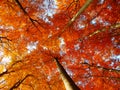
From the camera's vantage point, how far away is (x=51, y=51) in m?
11.2

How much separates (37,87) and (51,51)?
272 centimetres

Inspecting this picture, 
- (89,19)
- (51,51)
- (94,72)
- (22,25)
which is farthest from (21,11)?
(94,72)

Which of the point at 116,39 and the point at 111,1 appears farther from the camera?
the point at 116,39

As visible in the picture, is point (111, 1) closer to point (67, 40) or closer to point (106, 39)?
point (106, 39)

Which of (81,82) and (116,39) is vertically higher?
(116,39)

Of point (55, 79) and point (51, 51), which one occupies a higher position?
point (51, 51)

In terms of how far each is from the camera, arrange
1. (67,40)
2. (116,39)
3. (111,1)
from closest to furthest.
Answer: (111,1) < (116,39) < (67,40)

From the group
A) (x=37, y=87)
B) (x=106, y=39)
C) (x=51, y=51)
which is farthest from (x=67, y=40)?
(x=37, y=87)

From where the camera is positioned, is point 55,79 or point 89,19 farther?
point 55,79

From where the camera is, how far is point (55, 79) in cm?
1328

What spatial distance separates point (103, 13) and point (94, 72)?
335 cm

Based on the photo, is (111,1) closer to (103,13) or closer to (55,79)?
(103,13)

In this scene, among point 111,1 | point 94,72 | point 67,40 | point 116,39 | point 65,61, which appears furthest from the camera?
point 65,61

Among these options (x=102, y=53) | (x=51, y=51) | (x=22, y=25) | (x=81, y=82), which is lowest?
(x=81, y=82)
